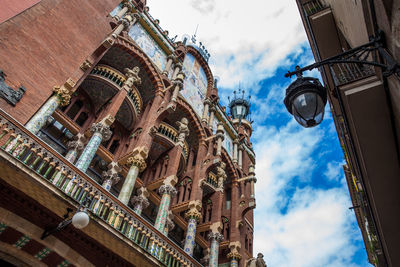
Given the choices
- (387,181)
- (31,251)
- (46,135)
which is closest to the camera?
(387,181)

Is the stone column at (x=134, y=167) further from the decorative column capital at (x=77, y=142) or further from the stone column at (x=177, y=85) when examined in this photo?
the stone column at (x=177, y=85)

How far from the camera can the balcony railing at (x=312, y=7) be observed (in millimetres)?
11109

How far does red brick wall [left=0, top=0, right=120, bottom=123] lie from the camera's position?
9914 mm

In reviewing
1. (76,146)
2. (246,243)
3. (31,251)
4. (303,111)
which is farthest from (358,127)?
(246,243)

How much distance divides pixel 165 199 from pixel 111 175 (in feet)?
8.41

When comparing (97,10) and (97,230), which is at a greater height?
(97,10)

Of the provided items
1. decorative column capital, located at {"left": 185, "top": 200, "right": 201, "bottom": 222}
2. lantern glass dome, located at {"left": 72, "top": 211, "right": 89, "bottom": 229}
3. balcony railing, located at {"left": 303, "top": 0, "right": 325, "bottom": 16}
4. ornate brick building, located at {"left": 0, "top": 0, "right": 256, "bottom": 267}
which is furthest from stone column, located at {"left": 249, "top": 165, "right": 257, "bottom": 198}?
lantern glass dome, located at {"left": 72, "top": 211, "right": 89, "bottom": 229}

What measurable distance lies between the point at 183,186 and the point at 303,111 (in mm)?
12213

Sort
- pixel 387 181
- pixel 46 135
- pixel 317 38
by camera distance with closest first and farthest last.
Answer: pixel 387 181
pixel 317 38
pixel 46 135

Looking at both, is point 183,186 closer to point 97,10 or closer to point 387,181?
point 97,10

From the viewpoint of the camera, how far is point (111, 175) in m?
13.1

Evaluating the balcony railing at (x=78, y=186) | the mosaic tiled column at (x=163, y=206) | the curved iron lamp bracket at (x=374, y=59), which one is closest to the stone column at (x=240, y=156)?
the mosaic tiled column at (x=163, y=206)

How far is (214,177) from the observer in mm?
→ 18688

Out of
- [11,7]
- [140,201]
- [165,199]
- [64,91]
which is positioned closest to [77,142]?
[64,91]
